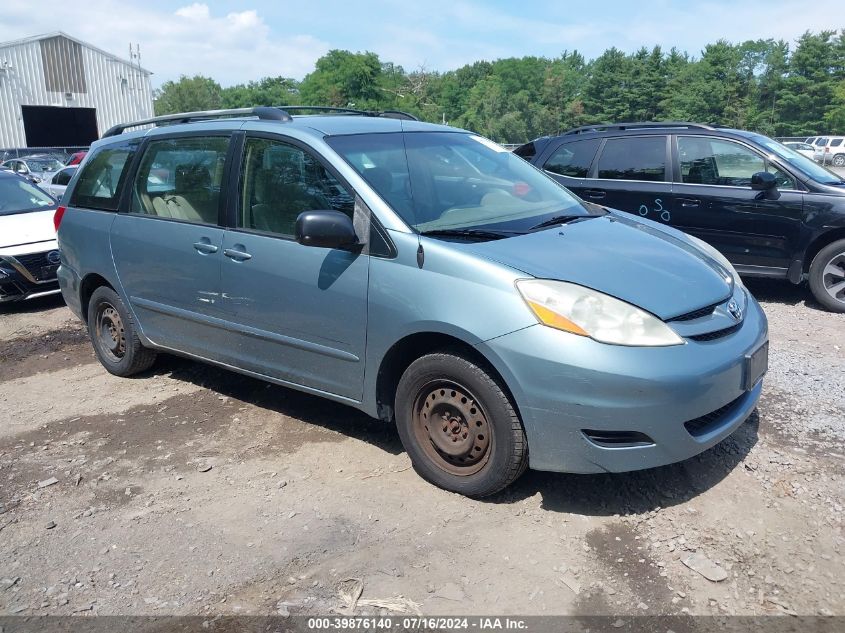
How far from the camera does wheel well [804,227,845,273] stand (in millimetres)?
7043

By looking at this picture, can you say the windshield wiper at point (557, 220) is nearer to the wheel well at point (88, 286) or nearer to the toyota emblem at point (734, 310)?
the toyota emblem at point (734, 310)

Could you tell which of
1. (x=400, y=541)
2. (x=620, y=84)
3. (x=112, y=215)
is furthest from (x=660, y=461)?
(x=620, y=84)

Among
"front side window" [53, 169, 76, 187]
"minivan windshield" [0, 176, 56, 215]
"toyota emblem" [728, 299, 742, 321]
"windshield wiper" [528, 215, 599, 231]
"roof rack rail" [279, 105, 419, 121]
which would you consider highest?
"roof rack rail" [279, 105, 419, 121]

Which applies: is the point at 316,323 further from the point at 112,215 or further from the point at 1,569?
the point at 112,215

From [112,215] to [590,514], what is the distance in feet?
13.1

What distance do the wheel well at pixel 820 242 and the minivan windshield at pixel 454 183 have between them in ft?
12.1

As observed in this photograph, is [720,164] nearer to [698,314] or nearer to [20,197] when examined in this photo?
[698,314]

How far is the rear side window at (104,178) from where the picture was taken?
533 centimetres

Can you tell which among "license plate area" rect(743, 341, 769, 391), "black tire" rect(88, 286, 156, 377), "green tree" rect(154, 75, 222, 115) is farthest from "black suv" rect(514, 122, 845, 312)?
"green tree" rect(154, 75, 222, 115)

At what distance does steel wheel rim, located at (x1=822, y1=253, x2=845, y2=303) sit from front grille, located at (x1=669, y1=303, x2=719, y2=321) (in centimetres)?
439

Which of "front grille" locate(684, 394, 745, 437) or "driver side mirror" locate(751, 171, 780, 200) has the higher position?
"driver side mirror" locate(751, 171, 780, 200)

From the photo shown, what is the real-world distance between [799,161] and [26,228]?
8.53 m

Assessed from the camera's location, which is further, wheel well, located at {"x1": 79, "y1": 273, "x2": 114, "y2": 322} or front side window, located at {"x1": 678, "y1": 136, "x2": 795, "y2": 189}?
front side window, located at {"x1": 678, "y1": 136, "x2": 795, "y2": 189}

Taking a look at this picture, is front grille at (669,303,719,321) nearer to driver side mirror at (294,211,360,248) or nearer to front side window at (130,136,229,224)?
driver side mirror at (294,211,360,248)
